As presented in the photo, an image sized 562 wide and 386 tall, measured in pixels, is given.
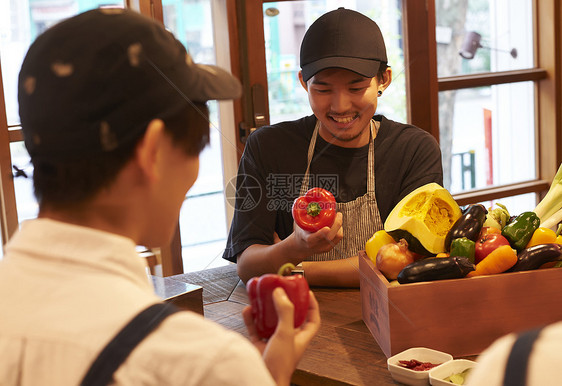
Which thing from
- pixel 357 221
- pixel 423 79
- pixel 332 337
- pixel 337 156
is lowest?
pixel 332 337

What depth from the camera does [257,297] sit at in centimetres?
107

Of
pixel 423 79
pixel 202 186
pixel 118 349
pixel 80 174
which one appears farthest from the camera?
pixel 423 79

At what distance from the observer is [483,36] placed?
4.05m

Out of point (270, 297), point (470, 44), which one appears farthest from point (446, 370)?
point (470, 44)

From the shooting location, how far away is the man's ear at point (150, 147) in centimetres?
79

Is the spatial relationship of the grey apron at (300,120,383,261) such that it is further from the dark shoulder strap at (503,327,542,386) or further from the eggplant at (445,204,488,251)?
the dark shoulder strap at (503,327,542,386)

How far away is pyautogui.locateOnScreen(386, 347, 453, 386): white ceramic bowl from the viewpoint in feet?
4.16

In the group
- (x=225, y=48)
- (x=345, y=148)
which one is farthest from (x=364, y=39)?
(x=225, y=48)

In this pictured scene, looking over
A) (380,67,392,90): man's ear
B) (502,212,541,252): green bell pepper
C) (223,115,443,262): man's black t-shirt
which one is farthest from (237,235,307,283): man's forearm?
(380,67,392,90): man's ear

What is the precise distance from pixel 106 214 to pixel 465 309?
0.91 m

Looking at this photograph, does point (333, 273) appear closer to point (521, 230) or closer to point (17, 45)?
point (521, 230)

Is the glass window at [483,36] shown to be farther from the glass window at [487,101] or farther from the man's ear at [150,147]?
the man's ear at [150,147]

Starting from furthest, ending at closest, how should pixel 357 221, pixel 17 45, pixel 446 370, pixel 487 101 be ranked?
pixel 487 101, pixel 17 45, pixel 357 221, pixel 446 370

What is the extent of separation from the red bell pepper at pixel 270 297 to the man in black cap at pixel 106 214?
0.47 ft
